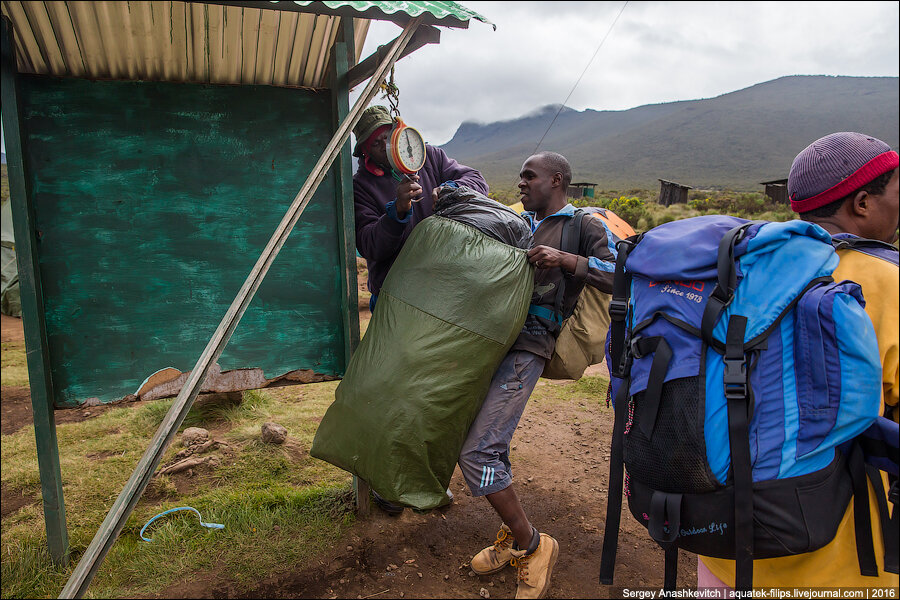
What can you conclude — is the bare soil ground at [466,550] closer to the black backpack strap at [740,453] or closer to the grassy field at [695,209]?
the black backpack strap at [740,453]

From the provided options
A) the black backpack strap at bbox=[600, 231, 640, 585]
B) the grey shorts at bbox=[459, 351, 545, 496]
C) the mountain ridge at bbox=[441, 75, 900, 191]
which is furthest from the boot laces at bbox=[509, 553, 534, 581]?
the mountain ridge at bbox=[441, 75, 900, 191]

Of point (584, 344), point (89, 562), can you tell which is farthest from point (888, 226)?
point (89, 562)

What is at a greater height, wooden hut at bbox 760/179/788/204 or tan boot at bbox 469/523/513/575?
wooden hut at bbox 760/179/788/204

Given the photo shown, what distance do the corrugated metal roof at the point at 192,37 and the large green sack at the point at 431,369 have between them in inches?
41.4

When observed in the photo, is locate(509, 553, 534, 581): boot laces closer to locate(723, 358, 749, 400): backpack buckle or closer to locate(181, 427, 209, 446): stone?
locate(723, 358, 749, 400): backpack buckle

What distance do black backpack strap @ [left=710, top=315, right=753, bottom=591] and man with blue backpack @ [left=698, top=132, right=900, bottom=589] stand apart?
0.22m

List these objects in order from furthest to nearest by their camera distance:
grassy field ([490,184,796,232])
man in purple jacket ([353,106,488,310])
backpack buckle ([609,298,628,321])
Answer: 1. grassy field ([490,184,796,232])
2. man in purple jacket ([353,106,488,310])
3. backpack buckle ([609,298,628,321])

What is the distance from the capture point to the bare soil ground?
8.47ft

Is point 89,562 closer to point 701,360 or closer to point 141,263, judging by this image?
point 141,263

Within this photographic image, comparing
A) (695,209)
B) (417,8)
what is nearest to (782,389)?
(417,8)

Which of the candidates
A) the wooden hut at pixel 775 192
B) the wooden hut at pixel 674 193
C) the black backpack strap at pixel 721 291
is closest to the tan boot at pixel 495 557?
the black backpack strap at pixel 721 291

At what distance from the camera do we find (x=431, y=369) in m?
2.26

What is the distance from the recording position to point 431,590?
8.53 ft

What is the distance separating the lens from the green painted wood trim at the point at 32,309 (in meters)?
2.39
